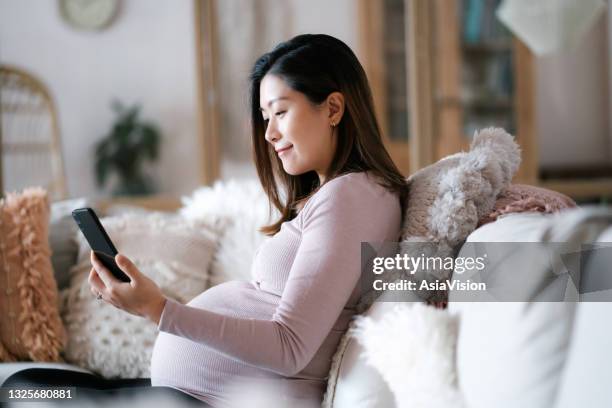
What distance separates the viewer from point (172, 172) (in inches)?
151

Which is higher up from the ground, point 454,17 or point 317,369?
point 454,17

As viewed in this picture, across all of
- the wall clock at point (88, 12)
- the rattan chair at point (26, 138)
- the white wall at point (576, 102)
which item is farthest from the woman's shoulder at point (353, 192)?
the white wall at point (576, 102)

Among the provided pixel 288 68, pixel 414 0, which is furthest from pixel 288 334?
pixel 414 0

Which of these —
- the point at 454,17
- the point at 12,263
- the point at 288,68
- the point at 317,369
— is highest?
the point at 454,17

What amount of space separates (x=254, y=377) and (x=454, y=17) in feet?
9.66

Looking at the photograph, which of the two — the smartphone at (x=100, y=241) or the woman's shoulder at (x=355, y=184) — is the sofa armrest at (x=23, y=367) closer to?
the smartphone at (x=100, y=241)

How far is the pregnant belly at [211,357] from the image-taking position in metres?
1.11

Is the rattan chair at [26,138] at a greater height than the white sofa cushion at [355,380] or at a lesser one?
greater

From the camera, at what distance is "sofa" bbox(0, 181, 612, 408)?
0.74 metres

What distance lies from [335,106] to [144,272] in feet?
2.17

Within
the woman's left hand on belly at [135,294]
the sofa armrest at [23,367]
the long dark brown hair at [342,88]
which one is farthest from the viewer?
the sofa armrest at [23,367]

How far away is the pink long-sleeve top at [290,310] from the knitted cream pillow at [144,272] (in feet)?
1.03

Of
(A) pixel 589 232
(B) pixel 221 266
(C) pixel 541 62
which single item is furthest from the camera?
(C) pixel 541 62

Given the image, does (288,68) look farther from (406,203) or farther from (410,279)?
(410,279)
